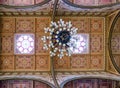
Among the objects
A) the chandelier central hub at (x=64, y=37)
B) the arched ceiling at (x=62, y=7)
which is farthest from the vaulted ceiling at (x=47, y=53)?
the chandelier central hub at (x=64, y=37)

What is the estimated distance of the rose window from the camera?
501 inches

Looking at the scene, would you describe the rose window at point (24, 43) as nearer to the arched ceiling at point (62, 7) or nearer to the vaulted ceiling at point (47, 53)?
the vaulted ceiling at point (47, 53)

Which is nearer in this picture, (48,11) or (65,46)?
(65,46)

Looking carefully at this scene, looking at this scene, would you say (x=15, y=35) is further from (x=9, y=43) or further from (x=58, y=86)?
(x=58, y=86)

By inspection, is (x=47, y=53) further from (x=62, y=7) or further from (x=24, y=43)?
(x=62, y=7)

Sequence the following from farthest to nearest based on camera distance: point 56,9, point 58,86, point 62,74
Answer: point 62,74 < point 56,9 < point 58,86

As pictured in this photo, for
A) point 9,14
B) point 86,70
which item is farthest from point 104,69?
point 9,14

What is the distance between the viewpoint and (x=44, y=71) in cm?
1276

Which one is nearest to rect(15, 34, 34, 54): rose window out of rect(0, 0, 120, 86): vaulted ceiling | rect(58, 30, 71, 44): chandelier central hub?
rect(0, 0, 120, 86): vaulted ceiling

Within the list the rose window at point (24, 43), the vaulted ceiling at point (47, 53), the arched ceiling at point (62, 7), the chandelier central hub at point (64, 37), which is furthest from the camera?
the rose window at point (24, 43)

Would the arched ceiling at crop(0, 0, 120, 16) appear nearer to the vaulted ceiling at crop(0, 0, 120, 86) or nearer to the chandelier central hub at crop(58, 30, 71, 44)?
the vaulted ceiling at crop(0, 0, 120, 86)

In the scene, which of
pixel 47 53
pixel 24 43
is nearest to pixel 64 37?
pixel 47 53

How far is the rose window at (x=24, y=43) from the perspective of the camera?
41.8 feet

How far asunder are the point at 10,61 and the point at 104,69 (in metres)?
5.36
